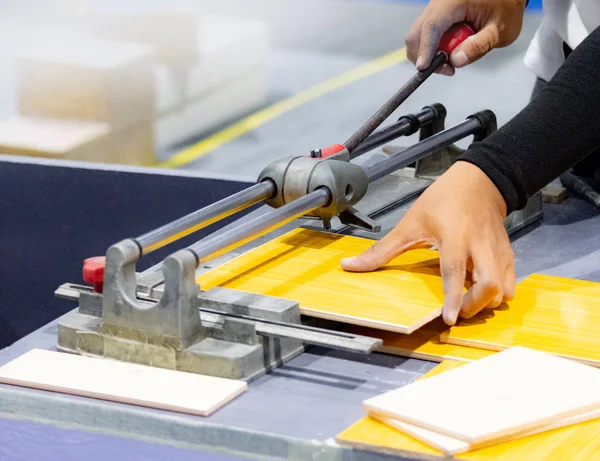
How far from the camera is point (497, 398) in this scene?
940mm

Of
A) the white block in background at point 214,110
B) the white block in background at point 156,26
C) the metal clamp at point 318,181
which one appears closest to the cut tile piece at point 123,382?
the metal clamp at point 318,181

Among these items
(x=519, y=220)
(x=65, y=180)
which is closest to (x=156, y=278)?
(x=519, y=220)

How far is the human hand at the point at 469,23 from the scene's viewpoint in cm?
161

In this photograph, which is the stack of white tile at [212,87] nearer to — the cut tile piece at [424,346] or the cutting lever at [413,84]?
the cutting lever at [413,84]

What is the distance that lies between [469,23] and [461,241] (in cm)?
62

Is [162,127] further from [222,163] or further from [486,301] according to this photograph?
[486,301]

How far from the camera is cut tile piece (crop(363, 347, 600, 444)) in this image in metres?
0.89

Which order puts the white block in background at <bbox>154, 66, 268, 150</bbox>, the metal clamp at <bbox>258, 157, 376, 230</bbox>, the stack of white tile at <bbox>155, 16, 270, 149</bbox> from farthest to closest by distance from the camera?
the stack of white tile at <bbox>155, 16, 270, 149</bbox>, the white block in background at <bbox>154, 66, 268, 150</bbox>, the metal clamp at <bbox>258, 157, 376, 230</bbox>

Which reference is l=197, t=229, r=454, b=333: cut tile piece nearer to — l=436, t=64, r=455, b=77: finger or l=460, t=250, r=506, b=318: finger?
l=460, t=250, r=506, b=318: finger

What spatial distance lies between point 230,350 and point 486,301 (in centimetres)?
28

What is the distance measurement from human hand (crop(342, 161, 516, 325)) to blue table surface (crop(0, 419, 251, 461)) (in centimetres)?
32

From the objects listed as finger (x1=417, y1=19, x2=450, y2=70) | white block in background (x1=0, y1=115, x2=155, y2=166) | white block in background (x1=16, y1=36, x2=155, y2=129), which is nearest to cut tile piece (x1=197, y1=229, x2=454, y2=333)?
finger (x1=417, y1=19, x2=450, y2=70)

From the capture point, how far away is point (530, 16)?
6.69m

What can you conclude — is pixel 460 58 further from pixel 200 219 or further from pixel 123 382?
pixel 123 382
